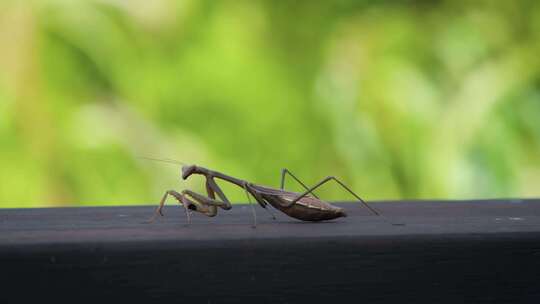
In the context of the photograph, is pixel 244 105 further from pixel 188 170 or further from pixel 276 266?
pixel 276 266

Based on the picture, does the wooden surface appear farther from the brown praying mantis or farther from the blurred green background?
the blurred green background

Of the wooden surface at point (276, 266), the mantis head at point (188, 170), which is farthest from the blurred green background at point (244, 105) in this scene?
the wooden surface at point (276, 266)

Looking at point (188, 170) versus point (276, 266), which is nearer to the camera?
point (276, 266)

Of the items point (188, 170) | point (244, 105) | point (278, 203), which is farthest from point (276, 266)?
point (244, 105)

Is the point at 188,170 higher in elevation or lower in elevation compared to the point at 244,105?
lower

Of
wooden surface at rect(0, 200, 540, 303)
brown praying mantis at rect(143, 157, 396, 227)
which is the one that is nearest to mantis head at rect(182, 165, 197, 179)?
brown praying mantis at rect(143, 157, 396, 227)

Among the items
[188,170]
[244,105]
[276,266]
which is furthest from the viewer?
[244,105]

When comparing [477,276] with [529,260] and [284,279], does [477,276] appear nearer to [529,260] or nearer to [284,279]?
[529,260]
